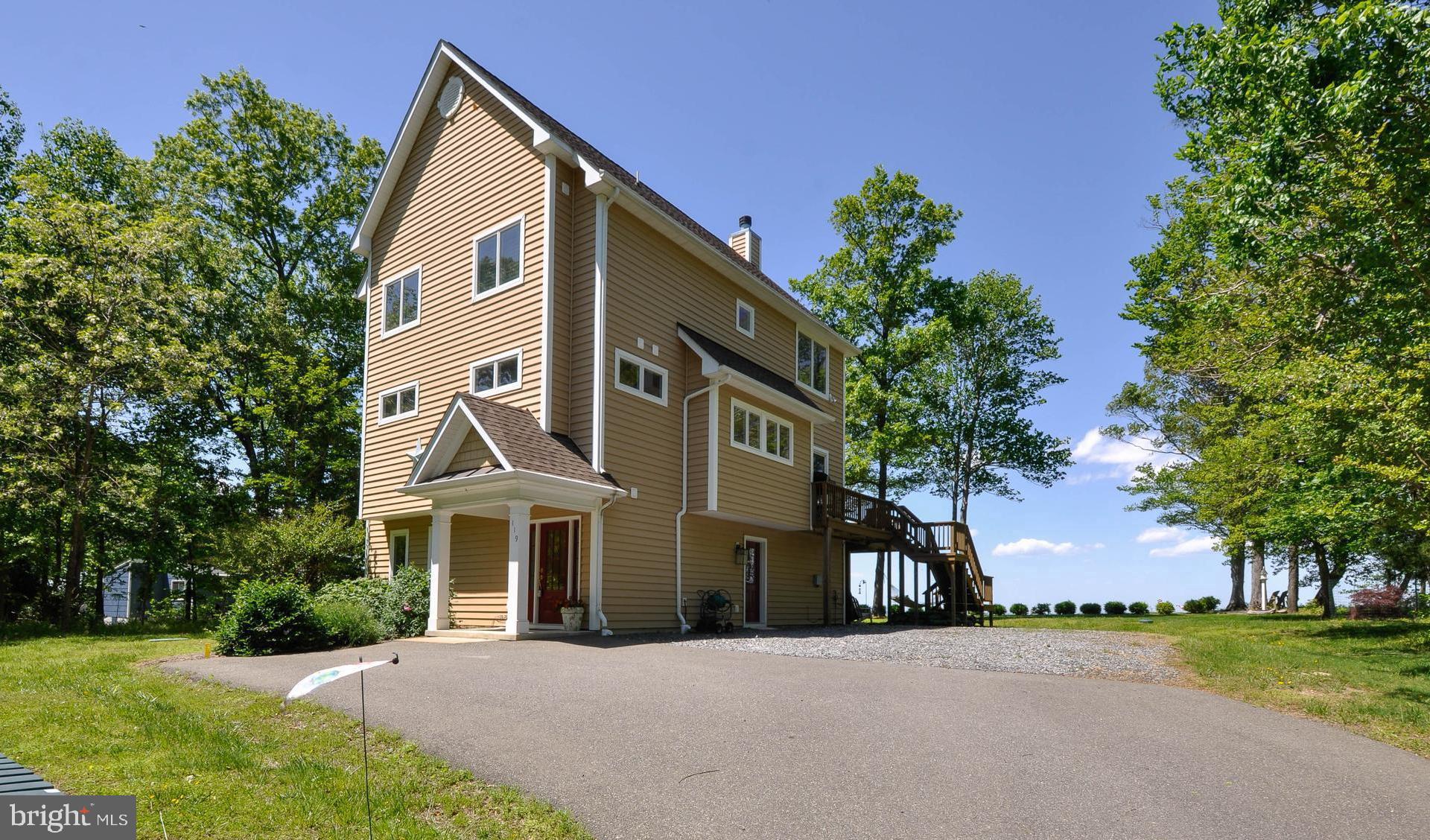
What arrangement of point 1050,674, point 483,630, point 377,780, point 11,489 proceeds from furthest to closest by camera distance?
point 11,489 → point 483,630 → point 1050,674 → point 377,780

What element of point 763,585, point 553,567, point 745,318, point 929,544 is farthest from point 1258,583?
point 553,567

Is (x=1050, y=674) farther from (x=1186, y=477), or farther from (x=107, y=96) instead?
(x=107, y=96)

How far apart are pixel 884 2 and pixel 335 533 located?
16.6 m

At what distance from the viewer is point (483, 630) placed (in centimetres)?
1474

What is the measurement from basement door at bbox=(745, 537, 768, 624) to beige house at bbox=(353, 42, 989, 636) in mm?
51

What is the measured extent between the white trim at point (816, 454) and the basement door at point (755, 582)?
242cm


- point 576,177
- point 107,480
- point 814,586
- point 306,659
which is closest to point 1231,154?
point 576,177

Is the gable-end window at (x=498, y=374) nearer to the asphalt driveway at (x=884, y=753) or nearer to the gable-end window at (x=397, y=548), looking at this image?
the gable-end window at (x=397, y=548)

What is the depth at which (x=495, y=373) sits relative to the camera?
16109 millimetres

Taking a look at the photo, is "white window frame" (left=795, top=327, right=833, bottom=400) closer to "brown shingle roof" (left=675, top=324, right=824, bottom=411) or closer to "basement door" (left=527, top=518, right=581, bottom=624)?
"brown shingle roof" (left=675, top=324, right=824, bottom=411)

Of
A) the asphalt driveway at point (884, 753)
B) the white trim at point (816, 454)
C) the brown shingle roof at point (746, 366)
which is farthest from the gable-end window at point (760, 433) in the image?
the asphalt driveway at point (884, 753)

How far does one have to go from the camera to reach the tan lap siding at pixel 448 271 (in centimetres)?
1584

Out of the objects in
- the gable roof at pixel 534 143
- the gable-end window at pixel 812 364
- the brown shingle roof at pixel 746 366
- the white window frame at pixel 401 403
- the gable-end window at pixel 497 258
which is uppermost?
the gable roof at pixel 534 143

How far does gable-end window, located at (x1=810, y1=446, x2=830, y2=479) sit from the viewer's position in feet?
74.2
